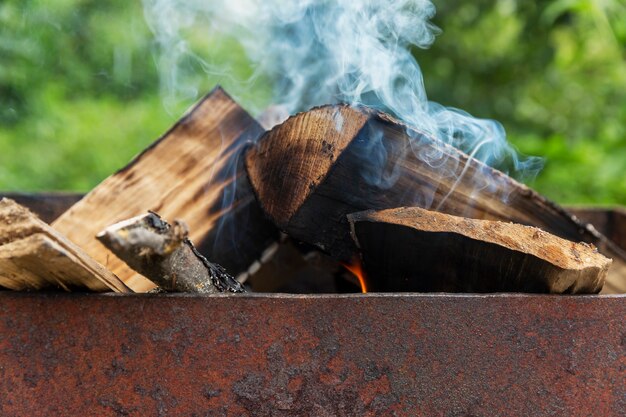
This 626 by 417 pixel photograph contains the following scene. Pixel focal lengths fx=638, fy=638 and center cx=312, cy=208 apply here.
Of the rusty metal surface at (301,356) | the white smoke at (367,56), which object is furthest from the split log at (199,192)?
the rusty metal surface at (301,356)

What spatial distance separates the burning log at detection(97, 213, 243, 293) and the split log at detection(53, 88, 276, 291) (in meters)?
0.38

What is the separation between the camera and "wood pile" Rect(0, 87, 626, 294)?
1062 mm

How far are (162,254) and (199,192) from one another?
65 cm

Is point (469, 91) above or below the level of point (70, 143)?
above

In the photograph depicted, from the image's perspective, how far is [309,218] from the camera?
1.32 metres

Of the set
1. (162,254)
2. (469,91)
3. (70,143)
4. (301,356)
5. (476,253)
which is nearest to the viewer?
(162,254)

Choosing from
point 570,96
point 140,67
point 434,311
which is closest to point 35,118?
point 140,67

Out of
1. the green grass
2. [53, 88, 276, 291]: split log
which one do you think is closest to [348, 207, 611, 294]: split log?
[53, 88, 276, 291]: split log

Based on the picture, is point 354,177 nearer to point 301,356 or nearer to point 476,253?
point 476,253

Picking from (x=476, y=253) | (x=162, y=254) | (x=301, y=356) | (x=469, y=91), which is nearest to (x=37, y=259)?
(x=162, y=254)

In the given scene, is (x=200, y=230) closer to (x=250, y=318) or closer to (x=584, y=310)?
(x=250, y=318)

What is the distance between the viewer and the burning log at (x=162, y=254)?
956 mm

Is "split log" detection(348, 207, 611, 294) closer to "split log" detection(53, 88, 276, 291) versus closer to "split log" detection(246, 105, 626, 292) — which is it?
"split log" detection(246, 105, 626, 292)

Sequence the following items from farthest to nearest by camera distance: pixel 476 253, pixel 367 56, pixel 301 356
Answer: pixel 367 56
pixel 476 253
pixel 301 356
